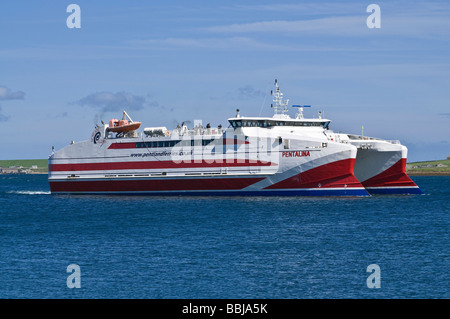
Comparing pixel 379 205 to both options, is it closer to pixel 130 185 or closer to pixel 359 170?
pixel 359 170

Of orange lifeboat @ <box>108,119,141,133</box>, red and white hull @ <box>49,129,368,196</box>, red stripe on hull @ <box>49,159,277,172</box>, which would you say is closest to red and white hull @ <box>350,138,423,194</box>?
red and white hull @ <box>49,129,368,196</box>

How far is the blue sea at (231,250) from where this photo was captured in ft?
87.3

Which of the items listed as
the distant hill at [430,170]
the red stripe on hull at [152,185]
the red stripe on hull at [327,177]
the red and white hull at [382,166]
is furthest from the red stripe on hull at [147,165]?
the distant hill at [430,170]

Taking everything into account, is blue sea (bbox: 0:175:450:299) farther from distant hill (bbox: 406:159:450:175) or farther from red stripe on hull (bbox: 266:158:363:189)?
distant hill (bbox: 406:159:450:175)

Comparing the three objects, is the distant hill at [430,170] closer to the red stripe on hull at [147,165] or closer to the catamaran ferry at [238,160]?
the catamaran ferry at [238,160]

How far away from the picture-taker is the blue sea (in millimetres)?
26609

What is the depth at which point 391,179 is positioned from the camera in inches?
2501

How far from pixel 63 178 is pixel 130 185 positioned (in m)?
9.39

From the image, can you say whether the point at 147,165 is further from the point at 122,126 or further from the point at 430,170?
the point at 430,170
